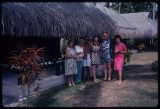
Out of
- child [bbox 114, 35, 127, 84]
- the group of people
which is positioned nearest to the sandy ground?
the group of people

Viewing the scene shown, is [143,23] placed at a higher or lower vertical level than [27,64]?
higher

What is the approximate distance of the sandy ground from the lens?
740cm

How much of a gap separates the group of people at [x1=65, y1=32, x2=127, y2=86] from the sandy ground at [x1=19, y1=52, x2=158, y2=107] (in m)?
0.45

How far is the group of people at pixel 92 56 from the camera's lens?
378 inches

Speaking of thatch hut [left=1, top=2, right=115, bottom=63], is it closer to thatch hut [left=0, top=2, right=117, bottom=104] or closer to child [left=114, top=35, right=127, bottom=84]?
thatch hut [left=0, top=2, right=117, bottom=104]

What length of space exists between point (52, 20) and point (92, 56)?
175 cm

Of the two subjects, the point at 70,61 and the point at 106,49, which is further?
the point at 106,49

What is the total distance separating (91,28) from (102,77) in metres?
1.88

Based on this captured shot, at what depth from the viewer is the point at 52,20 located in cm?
979

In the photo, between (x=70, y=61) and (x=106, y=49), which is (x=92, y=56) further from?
(x=70, y=61)

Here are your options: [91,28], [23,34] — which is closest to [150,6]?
[91,28]

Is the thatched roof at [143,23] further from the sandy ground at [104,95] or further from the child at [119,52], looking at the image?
the child at [119,52]

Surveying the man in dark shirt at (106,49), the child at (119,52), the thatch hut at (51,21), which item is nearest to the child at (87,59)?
the man in dark shirt at (106,49)

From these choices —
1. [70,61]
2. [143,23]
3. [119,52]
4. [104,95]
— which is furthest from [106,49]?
[143,23]
